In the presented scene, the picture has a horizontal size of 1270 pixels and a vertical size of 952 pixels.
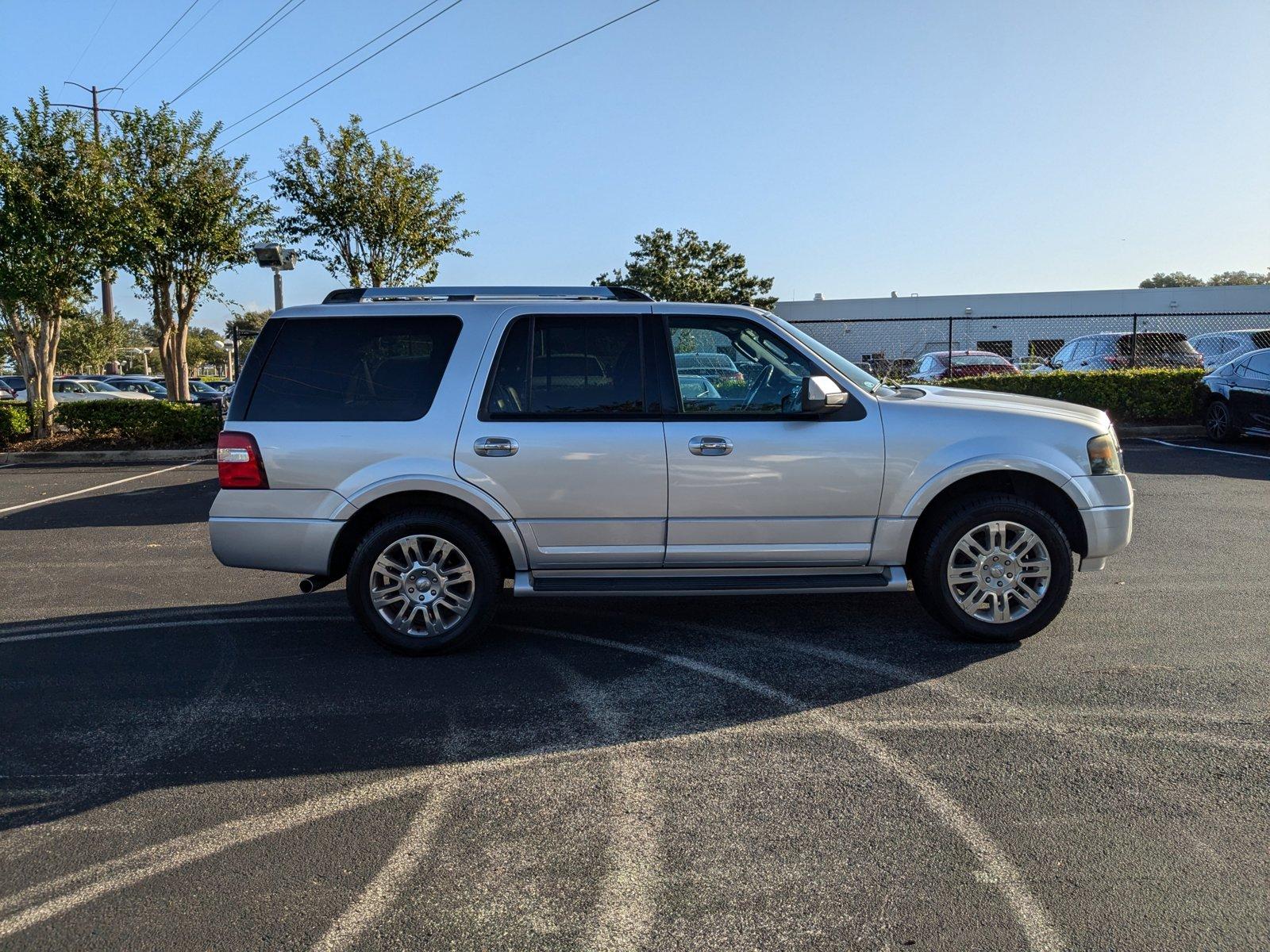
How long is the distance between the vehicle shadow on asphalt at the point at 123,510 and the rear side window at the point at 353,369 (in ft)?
18.2

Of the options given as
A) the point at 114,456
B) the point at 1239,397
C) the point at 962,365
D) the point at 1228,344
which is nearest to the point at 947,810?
the point at 1239,397

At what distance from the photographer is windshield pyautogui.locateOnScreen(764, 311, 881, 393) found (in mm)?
5982

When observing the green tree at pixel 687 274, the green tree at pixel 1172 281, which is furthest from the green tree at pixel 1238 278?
the green tree at pixel 687 274

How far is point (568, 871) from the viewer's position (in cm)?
342

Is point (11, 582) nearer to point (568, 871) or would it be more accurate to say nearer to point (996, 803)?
point (568, 871)

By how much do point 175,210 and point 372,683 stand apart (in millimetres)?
17055

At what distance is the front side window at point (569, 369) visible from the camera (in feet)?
19.1

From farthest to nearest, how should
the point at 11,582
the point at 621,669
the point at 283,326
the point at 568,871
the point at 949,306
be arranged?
1. the point at 949,306
2. the point at 11,582
3. the point at 283,326
4. the point at 621,669
5. the point at 568,871

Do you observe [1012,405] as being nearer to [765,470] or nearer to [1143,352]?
[765,470]

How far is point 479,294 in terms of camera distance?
614cm

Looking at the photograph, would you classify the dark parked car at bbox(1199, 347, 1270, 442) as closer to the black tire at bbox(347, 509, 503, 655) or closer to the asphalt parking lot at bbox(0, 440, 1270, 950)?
the asphalt parking lot at bbox(0, 440, 1270, 950)

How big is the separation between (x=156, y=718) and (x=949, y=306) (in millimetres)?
51047

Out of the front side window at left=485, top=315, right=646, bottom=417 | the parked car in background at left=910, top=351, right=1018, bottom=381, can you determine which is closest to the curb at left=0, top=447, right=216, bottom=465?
the front side window at left=485, top=315, right=646, bottom=417

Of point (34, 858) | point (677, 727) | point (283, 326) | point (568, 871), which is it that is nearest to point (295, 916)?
point (568, 871)
